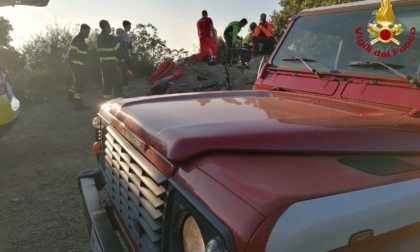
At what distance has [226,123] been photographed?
1574 millimetres

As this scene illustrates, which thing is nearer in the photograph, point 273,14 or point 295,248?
point 295,248

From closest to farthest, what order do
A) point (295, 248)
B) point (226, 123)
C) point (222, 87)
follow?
1. point (295, 248)
2. point (226, 123)
3. point (222, 87)

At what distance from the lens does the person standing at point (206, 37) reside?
11.2 m

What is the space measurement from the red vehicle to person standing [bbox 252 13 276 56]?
8249 millimetres

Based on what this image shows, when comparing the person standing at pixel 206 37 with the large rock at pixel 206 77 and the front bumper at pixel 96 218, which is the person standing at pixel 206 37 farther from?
the front bumper at pixel 96 218

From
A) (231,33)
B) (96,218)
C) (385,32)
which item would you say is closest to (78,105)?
(231,33)

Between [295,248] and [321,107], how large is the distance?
1212mm

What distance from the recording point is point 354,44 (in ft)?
7.99

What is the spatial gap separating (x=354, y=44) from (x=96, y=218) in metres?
1.97

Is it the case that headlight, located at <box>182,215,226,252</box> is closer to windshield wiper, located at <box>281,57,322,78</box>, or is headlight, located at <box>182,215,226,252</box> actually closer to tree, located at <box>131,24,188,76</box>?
windshield wiper, located at <box>281,57,322,78</box>

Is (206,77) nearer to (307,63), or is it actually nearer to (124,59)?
(124,59)

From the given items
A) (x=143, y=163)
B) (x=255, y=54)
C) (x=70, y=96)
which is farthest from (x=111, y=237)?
(x=255, y=54)

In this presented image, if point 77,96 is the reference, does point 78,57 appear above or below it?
above

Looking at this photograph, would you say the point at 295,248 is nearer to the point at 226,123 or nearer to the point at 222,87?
the point at 226,123
